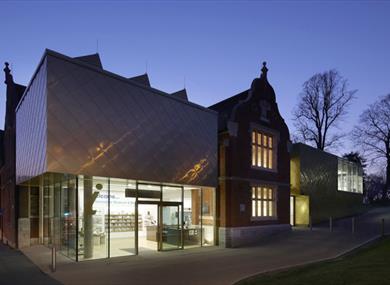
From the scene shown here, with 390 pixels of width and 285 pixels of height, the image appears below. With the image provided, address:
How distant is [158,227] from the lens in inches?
746

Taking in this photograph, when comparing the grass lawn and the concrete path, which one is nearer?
the grass lawn

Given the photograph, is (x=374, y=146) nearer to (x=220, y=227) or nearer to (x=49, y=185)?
(x=220, y=227)

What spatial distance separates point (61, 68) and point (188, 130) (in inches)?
291

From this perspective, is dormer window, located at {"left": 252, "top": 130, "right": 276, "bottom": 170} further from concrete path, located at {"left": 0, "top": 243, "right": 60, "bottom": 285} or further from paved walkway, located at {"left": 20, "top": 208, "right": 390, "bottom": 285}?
concrete path, located at {"left": 0, "top": 243, "right": 60, "bottom": 285}

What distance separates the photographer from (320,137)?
4703 centimetres

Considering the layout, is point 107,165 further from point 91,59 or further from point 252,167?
point 252,167

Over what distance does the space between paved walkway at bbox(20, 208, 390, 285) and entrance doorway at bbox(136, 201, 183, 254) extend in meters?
0.86

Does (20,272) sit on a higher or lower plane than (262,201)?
lower

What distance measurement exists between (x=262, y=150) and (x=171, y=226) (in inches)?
328

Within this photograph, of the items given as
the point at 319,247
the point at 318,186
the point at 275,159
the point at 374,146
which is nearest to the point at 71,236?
the point at 319,247

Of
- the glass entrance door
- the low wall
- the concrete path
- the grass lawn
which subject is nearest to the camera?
the grass lawn

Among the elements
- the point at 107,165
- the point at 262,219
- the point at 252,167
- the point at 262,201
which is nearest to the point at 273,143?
the point at 252,167

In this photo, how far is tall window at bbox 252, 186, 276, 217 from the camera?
23656 mm

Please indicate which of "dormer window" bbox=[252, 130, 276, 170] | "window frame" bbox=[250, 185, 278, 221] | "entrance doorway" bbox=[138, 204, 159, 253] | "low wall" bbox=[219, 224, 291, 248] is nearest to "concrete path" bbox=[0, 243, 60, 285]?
"entrance doorway" bbox=[138, 204, 159, 253]
